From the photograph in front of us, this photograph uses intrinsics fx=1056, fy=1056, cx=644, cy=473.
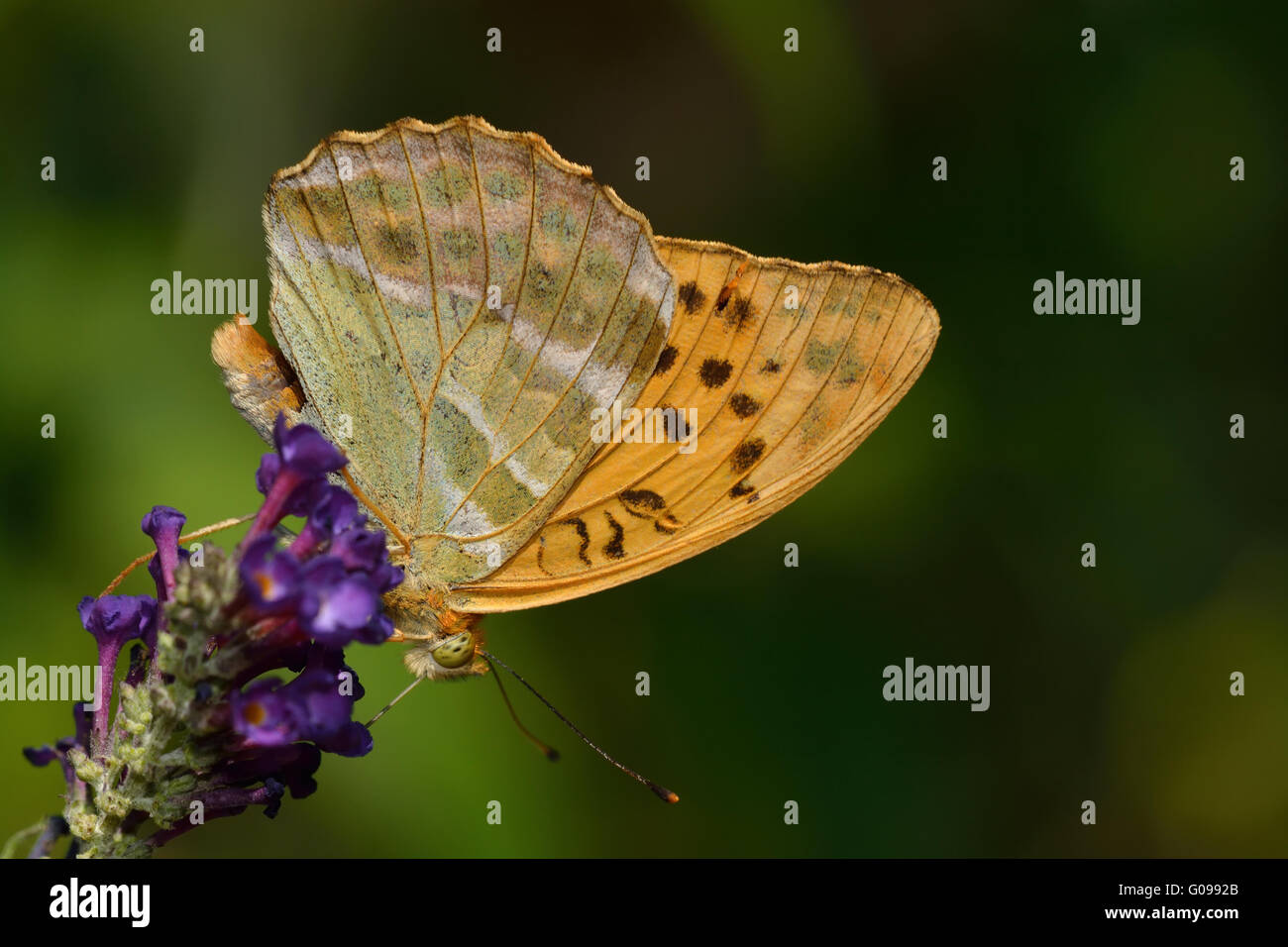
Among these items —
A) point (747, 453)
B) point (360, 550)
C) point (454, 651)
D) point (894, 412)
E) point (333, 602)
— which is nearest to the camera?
point (333, 602)

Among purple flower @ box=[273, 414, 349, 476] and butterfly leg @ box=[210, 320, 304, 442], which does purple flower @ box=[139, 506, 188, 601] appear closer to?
purple flower @ box=[273, 414, 349, 476]

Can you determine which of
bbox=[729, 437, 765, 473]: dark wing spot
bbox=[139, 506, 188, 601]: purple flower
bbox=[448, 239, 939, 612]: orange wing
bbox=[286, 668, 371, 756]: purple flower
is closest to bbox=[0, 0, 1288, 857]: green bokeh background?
bbox=[448, 239, 939, 612]: orange wing

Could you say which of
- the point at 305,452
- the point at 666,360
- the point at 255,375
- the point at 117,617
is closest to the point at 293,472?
the point at 305,452

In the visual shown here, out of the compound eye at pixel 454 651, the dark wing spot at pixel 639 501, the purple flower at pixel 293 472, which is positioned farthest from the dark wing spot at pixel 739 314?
the purple flower at pixel 293 472

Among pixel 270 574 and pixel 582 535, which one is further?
pixel 582 535

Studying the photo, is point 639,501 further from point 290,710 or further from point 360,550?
point 290,710
